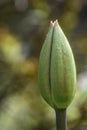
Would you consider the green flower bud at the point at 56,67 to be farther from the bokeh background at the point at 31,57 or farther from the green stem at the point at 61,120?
the bokeh background at the point at 31,57

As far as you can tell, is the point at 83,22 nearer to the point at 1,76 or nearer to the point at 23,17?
the point at 23,17

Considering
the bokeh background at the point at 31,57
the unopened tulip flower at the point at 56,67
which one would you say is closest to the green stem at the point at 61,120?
the unopened tulip flower at the point at 56,67

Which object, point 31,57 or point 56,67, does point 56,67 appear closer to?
point 56,67

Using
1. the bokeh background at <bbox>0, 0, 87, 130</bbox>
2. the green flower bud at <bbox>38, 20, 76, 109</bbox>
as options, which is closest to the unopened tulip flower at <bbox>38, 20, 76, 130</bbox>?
the green flower bud at <bbox>38, 20, 76, 109</bbox>

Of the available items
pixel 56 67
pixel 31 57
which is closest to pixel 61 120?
pixel 56 67

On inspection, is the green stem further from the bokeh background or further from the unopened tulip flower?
the bokeh background

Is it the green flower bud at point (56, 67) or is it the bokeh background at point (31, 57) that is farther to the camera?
the bokeh background at point (31, 57)

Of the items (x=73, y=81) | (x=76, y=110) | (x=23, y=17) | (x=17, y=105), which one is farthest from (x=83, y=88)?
(x=73, y=81)
